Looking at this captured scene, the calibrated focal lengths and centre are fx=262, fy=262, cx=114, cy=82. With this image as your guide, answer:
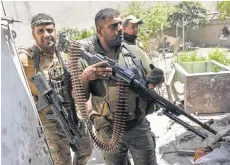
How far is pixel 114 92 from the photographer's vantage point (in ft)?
7.69

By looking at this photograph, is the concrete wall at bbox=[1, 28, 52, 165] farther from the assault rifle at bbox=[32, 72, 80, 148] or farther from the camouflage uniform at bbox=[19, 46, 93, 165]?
the camouflage uniform at bbox=[19, 46, 93, 165]

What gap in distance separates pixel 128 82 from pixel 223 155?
97 cm

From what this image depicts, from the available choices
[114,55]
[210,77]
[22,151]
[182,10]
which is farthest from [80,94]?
[182,10]

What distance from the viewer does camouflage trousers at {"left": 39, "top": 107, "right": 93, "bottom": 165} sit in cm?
289

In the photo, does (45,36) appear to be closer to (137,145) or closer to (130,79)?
(130,79)

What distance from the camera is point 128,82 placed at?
87.7 inches

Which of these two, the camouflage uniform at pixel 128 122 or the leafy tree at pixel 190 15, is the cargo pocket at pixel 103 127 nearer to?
the camouflage uniform at pixel 128 122

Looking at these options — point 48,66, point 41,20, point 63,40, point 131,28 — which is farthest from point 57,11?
point 63,40

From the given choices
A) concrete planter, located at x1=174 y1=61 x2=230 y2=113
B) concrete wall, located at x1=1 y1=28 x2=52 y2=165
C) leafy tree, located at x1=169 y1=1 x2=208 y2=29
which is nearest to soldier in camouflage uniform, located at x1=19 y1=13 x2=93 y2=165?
concrete wall, located at x1=1 y1=28 x2=52 y2=165

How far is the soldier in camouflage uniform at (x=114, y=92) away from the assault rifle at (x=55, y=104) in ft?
0.80

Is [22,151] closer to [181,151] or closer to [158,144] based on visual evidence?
[181,151]

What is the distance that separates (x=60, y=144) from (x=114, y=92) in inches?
41.7

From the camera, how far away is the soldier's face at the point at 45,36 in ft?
9.16

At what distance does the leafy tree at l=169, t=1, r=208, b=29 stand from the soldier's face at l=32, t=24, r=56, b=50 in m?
20.5
